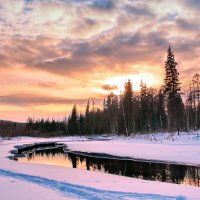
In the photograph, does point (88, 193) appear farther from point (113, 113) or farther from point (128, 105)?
point (113, 113)

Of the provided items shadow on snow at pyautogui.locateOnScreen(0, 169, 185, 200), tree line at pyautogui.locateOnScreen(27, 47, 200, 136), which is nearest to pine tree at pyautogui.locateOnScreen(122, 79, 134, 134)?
tree line at pyautogui.locateOnScreen(27, 47, 200, 136)

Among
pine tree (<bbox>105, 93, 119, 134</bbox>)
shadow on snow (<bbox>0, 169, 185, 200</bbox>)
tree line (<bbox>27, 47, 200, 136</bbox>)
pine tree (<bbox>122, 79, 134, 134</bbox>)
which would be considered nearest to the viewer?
shadow on snow (<bbox>0, 169, 185, 200</bbox>)

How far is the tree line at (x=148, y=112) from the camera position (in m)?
50.9

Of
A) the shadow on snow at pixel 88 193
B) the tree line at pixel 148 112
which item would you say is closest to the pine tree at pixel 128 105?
the tree line at pixel 148 112

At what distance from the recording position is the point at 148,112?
285ft

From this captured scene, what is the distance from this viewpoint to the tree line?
50906 mm

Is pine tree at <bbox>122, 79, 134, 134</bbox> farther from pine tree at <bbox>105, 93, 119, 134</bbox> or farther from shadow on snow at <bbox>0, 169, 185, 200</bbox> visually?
shadow on snow at <bbox>0, 169, 185, 200</bbox>

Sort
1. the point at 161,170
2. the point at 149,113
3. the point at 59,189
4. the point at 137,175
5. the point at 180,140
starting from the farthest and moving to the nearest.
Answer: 1. the point at 149,113
2. the point at 180,140
3. the point at 161,170
4. the point at 137,175
5. the point at 59,189

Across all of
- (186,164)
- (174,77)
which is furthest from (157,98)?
(186,164)

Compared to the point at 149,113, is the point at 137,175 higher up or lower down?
lower down

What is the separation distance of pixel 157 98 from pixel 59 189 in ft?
281

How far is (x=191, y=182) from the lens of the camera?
47.9 feet

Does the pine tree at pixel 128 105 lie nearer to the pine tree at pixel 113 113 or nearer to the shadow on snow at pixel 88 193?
the pine tree at pixel 113 113

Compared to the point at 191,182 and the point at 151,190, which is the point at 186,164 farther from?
the point at 151,190
